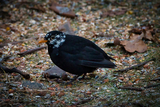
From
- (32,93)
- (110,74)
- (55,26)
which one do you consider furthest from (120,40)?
(32,93)

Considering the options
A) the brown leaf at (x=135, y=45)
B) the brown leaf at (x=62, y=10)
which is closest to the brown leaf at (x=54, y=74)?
the brown leaf at (x=135, y=45)

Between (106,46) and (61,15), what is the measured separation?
188 centimetres

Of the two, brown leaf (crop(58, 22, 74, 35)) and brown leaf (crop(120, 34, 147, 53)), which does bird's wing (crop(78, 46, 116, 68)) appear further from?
brown leaf (crop(58, 22, 74, 35))

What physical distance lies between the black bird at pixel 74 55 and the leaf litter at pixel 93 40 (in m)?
0.35

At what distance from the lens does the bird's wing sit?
398 centimetres

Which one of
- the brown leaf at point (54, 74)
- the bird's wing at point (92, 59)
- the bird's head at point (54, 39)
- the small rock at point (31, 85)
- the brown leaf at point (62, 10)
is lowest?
the small rock at point (31, 85)

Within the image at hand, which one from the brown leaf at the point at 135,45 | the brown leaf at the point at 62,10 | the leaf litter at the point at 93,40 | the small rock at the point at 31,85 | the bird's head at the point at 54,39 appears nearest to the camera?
the leaf litter at the point at 93,40

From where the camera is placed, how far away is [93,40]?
5.58 metres

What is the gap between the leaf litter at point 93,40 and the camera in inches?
139

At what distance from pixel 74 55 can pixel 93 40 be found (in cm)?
168

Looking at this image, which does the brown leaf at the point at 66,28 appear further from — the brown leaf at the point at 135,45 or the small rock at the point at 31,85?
the small rock at the point at 31,85

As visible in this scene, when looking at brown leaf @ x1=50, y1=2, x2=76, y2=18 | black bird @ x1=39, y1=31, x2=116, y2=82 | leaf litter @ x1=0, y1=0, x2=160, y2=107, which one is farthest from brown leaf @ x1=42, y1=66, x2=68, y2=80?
brown leaf @ x1=50, y1=2, x2=76, y2=18

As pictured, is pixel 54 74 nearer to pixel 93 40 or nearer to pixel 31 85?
pixel 31 85

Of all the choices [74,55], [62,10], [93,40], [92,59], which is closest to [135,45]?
[93,40]
